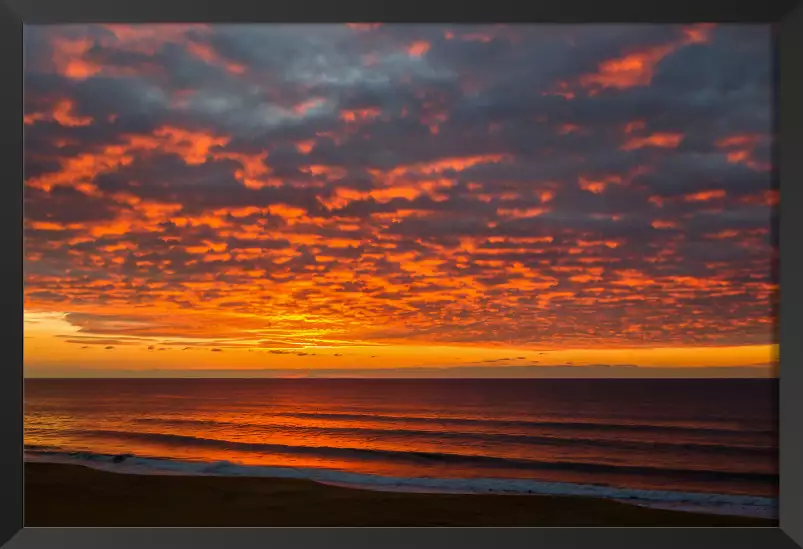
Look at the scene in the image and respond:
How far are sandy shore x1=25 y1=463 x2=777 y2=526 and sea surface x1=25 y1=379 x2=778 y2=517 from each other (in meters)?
0.32

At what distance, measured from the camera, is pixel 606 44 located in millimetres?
4141

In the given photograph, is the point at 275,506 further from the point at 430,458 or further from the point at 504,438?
the point at 504,438

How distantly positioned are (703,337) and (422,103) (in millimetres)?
2966

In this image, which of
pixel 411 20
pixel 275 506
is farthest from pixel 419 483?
pixel 411 20

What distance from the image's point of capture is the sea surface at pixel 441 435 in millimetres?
6680

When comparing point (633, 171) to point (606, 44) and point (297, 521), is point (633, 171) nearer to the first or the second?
point (606, 44)

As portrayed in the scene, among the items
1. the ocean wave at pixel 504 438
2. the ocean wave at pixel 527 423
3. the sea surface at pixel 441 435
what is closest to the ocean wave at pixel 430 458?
the sea surface at pixel 441 435

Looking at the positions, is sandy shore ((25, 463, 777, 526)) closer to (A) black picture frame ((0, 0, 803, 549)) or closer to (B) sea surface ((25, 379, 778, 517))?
(B) sea surface ((25, 379, 778, 517))

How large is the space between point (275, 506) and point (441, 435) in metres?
4.68

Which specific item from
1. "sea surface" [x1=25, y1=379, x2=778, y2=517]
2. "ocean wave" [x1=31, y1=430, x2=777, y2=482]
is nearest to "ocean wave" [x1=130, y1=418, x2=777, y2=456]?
"sea surface" [x1=25, y1=379, x2=778, y2=517]

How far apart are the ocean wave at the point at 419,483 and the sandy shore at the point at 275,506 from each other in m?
0.19

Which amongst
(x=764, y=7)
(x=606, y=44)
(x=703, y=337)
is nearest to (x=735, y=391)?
(x=703, y=337)

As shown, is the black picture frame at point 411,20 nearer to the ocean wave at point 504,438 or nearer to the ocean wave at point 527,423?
the ocean wave at point 504,438

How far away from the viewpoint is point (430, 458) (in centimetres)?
Answer: 775
